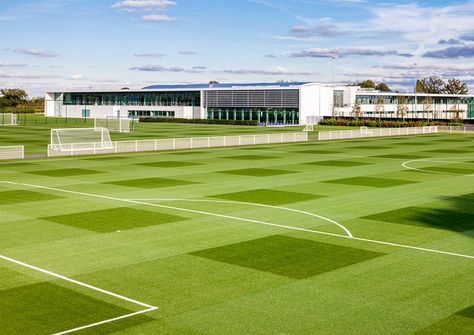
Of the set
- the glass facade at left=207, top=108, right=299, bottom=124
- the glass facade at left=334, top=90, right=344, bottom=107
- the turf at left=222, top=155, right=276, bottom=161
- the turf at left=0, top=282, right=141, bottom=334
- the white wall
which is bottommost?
the turf at left=0, top=282, right=141, bottom=334

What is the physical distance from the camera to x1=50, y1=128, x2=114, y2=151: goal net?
56.2 metres

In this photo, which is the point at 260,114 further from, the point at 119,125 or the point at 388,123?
the point at 119,125

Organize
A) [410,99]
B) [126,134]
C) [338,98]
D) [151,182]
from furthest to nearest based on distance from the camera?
[410,99], [338,98], [126,134], [151,182]

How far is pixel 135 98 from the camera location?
173 metres

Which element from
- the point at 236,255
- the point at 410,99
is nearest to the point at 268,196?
the point at 236,255

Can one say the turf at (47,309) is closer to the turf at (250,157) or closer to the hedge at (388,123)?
the turf at (250,157)

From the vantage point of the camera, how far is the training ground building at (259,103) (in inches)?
5408

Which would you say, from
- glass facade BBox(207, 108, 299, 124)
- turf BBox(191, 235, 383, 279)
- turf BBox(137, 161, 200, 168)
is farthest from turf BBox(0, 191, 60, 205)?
glass facade BBox(207, 108, 299, 124)

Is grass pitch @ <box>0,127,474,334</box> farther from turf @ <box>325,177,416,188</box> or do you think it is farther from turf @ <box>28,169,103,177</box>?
turf @ <box>28,169,103,177</box>

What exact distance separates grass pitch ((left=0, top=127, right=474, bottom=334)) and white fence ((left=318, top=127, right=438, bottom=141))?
42595 millimetres

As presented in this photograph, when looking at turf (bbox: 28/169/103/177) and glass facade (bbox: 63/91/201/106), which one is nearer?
turf (bbox: 28/169/103/177)

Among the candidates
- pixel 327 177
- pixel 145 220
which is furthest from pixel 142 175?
pixel 145 220

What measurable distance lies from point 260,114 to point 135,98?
145ft

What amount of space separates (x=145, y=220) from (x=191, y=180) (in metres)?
12.9
